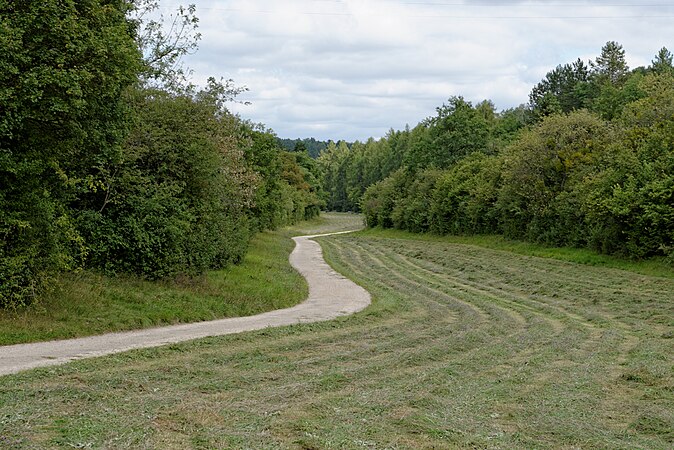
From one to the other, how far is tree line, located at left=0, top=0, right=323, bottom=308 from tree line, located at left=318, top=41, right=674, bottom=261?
1924 centimetres

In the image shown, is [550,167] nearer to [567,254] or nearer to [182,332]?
[567,254]

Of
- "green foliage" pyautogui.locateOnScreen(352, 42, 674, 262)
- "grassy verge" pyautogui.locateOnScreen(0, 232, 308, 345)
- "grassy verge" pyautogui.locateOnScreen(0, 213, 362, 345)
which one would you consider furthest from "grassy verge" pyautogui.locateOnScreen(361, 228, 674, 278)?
"grassy verge" pyautogui.locateOnScreen(0, 232, 308, 345)

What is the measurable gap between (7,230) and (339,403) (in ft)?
30.9

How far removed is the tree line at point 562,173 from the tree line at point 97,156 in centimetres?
1924

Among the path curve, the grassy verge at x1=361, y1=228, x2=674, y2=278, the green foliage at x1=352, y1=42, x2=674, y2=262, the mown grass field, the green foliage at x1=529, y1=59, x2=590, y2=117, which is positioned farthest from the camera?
the green foliage at x1=529, y1=59, x2=590, y2=117

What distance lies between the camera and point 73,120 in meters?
15.3

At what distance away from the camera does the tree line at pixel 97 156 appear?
14.4 m

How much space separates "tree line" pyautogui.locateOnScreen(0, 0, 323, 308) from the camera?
14.4m

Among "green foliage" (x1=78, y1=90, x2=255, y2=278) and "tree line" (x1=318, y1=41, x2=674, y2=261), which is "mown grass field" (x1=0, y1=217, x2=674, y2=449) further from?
"tree line" (x1=318, y1=41, x2=674, y2=261)

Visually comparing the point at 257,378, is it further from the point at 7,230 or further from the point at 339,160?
the point at 339,160

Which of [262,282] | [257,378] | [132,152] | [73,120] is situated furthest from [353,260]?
[257,378]

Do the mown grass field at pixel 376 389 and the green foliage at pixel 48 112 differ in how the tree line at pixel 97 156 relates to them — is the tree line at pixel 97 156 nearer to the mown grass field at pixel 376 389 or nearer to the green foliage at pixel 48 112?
the green foliage at pixel 48 112

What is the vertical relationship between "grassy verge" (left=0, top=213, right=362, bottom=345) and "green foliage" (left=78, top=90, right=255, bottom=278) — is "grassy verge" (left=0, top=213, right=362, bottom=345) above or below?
below

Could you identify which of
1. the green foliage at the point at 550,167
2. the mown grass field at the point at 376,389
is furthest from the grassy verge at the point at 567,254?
the mown grass field at the point at 376,389
